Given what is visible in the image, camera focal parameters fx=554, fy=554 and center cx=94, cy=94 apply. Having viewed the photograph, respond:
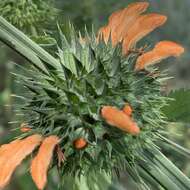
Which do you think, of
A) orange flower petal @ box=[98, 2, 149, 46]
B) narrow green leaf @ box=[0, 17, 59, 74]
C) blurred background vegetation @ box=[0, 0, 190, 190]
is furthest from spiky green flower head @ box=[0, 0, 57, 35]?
narrow green leaf @ box=[0, 17, 59, 74]

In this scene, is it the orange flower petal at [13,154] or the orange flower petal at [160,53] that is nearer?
the orange flower petal at [13,154]

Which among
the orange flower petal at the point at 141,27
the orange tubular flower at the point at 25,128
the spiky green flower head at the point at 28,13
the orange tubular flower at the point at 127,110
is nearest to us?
the orange tubular flower at the point at 127,110

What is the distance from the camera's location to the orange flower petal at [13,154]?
1635mm

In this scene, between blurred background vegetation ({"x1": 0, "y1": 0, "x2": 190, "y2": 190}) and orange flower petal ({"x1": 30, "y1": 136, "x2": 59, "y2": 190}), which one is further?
blurred background vegetation ({"x1": 0, "y1": 0, "x2": 190, "y2": 190})

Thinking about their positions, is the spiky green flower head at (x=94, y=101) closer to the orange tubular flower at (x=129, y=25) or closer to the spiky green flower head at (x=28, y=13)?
the orange tubular flower at (x=129, y=25)

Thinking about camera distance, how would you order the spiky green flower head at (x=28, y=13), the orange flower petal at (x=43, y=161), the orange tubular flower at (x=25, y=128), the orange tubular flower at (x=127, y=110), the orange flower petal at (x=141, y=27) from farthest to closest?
the spiky green flower head at (x=28, y=13), the orange flower petal at (x=141, y=27), the orange tubular flower at (x=25, y=128), the orange tubular flower at (x=127, y=110), the orange flower petal at (x=43, y=161)

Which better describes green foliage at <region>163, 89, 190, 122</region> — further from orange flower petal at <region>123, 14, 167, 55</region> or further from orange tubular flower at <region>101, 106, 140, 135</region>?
orange tubular flower at <region>101, 106, 140, 135</region>

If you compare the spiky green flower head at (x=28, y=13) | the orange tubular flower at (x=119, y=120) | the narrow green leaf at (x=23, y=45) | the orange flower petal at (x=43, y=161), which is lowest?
the orange flower petal at (x=43, y=161)

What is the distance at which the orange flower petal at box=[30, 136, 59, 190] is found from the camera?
156 cm

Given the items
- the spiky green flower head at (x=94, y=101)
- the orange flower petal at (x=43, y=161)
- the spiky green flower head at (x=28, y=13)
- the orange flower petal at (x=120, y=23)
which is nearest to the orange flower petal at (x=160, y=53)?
the spiky green flower head at (x=94, y=101)

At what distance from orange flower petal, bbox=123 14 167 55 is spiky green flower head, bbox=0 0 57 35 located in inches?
17.4

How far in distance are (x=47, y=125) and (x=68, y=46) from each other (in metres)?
0.28

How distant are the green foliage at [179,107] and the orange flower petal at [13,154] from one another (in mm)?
562

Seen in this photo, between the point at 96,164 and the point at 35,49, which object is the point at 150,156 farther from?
the point at 35,49
